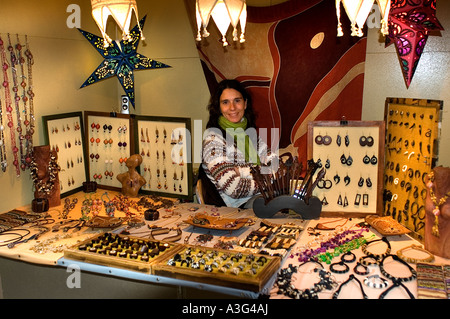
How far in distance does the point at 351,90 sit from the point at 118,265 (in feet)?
6.57

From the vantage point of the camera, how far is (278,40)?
3.12 meters

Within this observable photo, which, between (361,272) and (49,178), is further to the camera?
(49,178)

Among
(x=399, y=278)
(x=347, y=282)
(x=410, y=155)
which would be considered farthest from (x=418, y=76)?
(x=347, y=282)

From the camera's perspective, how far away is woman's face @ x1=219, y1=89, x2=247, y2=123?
10.2 feet

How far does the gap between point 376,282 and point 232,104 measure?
5.60 ft

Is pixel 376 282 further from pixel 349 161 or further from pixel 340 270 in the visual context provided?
pixel 349 161

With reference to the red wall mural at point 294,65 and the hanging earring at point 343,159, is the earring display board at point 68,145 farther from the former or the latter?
the hanging earring at point 343,159

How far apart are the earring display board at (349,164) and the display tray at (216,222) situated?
54 cm

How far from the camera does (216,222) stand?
8.06 feet

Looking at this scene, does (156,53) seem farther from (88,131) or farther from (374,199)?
(374,199)

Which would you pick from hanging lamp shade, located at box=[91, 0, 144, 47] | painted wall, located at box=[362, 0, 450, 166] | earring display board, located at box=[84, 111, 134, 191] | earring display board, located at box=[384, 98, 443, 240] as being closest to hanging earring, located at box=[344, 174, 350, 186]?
earring display board, located at box=[384, 98, 443, 240]

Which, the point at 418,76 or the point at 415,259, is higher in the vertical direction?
the point at 418,76

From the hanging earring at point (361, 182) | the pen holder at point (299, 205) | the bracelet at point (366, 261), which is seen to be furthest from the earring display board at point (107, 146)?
the bracelet at point (366, 261)

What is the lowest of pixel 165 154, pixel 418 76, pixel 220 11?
pixel 165 154
